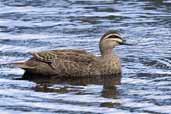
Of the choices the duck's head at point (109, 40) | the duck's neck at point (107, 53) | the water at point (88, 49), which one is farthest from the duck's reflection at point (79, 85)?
the duck's head at point (109, 40)

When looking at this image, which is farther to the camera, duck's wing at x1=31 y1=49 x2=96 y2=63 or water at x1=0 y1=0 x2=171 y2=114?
duck's wing at x1=31 y1=49 x2=96 y2=63

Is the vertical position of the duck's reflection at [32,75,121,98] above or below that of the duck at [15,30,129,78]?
below

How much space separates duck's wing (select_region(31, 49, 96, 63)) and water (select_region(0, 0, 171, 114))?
0.52 metres

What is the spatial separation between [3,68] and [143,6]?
936 centimetres

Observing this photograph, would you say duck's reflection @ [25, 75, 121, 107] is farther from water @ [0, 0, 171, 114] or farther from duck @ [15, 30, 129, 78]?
duck @ [15, 30, 129, 78]

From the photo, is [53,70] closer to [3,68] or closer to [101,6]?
[3,68]

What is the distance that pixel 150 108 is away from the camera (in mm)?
15516

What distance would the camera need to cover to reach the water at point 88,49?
15938mm

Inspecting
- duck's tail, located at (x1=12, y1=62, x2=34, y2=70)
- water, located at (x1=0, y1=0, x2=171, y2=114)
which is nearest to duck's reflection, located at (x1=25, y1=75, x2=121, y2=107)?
water, located at (x1=0, y1=0, x2=171, y2=114)

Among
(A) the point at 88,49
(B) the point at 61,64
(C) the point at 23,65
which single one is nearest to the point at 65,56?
(B) the point at 61,64

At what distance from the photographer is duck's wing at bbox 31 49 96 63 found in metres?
19.1

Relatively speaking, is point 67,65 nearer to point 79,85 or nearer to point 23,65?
point 23,65

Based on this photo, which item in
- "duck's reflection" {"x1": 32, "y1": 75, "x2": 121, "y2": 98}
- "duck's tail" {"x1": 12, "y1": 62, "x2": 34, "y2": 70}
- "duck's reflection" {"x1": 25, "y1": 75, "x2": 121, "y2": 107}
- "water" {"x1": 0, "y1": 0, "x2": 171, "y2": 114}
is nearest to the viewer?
"water" {"x1": 0, "y1": 0, "x2": 171, "y2": 114}

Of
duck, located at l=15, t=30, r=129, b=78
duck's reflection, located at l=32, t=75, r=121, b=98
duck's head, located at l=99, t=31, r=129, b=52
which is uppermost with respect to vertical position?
duck's head, located at l=99, t=31, r=129, b=52
